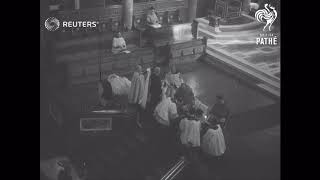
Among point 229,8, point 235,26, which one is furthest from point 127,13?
point 235,26

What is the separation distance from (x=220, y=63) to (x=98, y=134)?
128 inches

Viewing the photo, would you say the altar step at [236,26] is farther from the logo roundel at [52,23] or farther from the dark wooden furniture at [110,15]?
the logo roundel at [52,23]

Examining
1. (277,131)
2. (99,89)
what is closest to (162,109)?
(99,89)

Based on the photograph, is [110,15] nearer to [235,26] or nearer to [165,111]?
[165,111]

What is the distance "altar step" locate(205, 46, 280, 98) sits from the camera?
11844 mm

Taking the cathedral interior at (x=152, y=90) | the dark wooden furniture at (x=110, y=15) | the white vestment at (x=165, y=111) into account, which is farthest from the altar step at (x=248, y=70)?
the white vestment at (x=165, y=111)

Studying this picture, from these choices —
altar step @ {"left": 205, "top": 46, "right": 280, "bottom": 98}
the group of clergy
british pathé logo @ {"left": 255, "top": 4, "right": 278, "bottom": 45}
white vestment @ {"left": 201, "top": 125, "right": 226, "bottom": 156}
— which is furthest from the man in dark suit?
british pathé logo @ {"left": 255, "top": 4, "right": 278, "bottom": 45}

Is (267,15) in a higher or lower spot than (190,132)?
higher

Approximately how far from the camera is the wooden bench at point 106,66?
1141cm

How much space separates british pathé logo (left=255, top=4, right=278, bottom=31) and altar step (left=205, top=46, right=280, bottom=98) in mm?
1012

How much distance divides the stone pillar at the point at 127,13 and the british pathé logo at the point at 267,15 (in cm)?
279

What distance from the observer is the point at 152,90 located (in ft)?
37.6

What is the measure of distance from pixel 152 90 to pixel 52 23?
251cm
